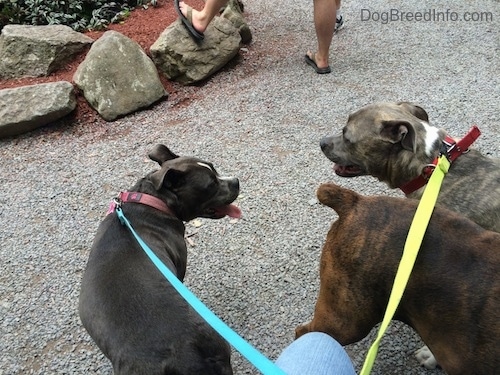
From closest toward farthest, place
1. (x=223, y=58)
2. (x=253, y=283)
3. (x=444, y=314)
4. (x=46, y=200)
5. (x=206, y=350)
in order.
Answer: (x=444, y=314), (x=206, y=350), (x=253, y=283), (x=46, y=200), (x=223, y=58)

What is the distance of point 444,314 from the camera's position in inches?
82.4

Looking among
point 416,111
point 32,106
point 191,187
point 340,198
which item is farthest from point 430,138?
point 32,106

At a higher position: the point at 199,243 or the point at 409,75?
the point at 409,75

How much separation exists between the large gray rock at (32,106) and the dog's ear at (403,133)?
13.4 feet

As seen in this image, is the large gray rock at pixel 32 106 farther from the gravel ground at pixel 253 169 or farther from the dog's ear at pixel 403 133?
the dog's ear at pixel 403 133

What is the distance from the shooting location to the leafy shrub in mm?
7320

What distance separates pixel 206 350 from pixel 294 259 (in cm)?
158

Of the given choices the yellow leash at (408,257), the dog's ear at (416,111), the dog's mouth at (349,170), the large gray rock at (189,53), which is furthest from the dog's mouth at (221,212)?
the large gray rock at (189,53)

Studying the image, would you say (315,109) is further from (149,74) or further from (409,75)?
(149,74)

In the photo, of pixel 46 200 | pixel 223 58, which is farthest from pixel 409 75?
pixel 46 200

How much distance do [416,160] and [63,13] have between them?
635cm

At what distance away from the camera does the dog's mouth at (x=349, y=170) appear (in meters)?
3.44

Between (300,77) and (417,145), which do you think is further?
(300,77)

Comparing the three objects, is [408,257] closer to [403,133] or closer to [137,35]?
[403,133]
